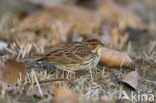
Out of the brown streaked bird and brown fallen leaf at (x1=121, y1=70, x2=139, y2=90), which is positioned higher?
the brown streaked bird

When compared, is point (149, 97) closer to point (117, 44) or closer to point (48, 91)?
point (48, 91)

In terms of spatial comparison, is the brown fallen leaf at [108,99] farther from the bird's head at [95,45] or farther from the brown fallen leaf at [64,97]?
the bird's head at [95,45]

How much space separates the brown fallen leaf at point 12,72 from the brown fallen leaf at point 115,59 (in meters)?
1.58

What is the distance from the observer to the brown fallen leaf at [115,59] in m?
5.82

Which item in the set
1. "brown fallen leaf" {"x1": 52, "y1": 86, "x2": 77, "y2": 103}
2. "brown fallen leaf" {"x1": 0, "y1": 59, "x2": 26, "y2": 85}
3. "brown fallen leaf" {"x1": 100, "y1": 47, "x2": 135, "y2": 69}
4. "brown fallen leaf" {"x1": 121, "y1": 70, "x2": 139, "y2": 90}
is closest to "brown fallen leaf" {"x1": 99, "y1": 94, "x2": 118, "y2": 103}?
"brown fallen leaf" {"x1": 52, "y1": 86, "x2": 77, "y2": 103}

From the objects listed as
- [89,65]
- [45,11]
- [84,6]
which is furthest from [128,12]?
[89,65]

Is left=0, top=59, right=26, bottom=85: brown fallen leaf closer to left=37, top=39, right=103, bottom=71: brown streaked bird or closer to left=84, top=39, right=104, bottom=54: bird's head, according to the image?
left=37, top=39, right=103, bottom=71: brown streaked bird

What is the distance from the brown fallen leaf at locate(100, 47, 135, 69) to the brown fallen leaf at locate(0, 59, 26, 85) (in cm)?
158

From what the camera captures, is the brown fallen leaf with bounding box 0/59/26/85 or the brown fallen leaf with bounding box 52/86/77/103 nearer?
the brown fallen leaf with bounding box 52/86/77/103

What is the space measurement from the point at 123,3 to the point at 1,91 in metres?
8.97

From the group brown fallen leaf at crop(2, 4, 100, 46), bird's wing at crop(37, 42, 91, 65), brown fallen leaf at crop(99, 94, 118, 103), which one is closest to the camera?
brown fallen leaf at crop(99, 94, 118, 103)

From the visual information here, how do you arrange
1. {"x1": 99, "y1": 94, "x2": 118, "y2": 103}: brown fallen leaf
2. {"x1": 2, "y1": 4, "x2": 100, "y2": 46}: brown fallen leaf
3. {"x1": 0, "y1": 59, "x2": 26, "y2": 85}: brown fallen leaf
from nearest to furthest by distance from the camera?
{"x1": 99, "y1": 94, "x2": 118, "y2": 103}: brown fallen leaf, {"x1": 0, "y1": 59, "x2": 26, "y2": 85}: brown fallen leaf, {"x1": 2, "y1": 4, "x2": 100, "y2": 46}: brown fallen leaf

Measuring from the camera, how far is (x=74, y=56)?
561 centimetres

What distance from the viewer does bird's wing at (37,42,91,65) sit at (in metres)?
5.48
